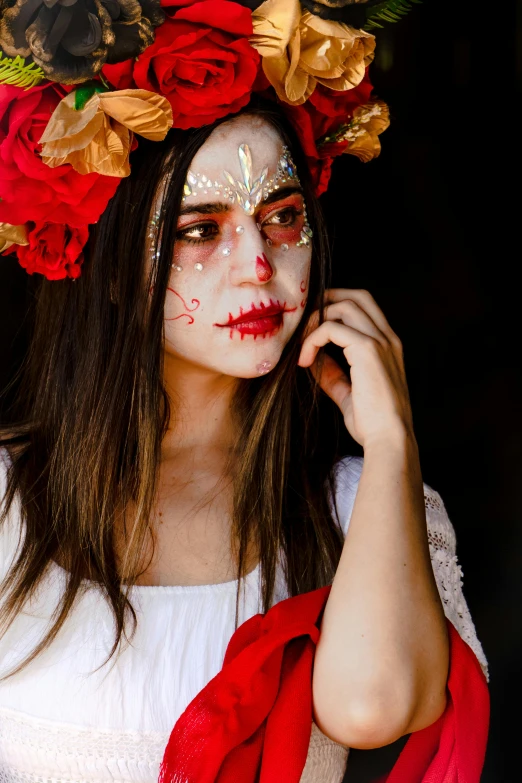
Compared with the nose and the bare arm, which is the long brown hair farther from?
the bare arm

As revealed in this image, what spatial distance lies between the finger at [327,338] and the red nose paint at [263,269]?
0.62 feet

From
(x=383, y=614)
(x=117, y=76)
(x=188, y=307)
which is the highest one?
(x=117, y=76)

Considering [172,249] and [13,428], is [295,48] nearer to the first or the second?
[172,249]

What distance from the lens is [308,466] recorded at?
1.91 m

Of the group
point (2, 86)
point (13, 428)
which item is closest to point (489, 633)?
point (13, 428)

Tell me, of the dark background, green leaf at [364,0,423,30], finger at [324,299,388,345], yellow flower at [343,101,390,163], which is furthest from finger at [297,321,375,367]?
the dark background

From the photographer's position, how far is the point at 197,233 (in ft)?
5.10

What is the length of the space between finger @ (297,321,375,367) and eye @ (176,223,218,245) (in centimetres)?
27

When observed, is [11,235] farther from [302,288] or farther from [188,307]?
[302,288]

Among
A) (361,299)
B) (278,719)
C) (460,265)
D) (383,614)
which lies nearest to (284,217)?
(361,299)

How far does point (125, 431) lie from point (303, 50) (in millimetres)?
693

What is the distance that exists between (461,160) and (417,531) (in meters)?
1.27

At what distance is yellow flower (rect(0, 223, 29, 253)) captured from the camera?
62.6 inches

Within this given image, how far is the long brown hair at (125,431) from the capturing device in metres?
1.57
